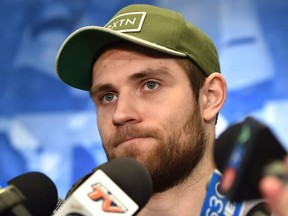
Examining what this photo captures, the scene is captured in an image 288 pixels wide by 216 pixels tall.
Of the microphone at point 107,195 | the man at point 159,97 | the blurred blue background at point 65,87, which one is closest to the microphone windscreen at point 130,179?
the microphone at point 107,195

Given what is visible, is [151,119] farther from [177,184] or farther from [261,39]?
[261,39]

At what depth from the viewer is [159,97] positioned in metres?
0.94

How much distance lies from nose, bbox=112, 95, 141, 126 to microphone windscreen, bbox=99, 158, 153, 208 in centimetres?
23

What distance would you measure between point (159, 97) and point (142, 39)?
122 millimetres

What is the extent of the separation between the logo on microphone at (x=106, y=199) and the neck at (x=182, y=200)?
43 centimetres

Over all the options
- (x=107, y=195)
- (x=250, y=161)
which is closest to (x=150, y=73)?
(x=107, y=195)

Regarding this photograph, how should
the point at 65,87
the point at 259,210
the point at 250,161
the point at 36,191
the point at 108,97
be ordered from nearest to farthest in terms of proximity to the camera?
1. the point at 250,161
2. the point at 259,210
3. the point at 36,191
4. the point at 108,97
5. the point at 65,87

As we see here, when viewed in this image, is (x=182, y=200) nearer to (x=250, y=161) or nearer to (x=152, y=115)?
(x=152, y=115)

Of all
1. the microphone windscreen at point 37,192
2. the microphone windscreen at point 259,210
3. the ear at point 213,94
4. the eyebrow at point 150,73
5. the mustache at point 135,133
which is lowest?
the microphone windscreen at point 37,192

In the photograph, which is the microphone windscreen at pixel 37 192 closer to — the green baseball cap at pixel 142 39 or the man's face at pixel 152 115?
the man's face at pixel 152 115

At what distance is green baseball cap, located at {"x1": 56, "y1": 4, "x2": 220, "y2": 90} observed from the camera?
97cm

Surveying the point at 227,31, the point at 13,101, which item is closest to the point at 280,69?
the point at 227,31

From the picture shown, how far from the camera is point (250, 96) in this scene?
212 centimetres

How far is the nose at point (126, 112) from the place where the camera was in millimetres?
900
